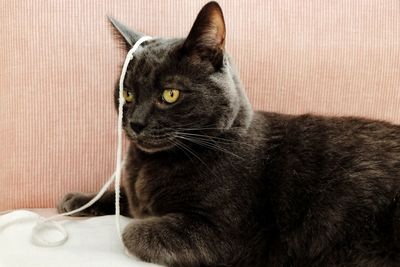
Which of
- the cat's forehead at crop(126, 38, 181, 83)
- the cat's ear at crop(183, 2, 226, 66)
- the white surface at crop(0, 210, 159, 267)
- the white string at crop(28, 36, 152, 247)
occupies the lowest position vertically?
the white surface at crop(0, 210, 159, 267)

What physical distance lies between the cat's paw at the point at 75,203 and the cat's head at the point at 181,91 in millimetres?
314

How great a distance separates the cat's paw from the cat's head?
31 centimetres

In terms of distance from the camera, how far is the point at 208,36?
1.08m

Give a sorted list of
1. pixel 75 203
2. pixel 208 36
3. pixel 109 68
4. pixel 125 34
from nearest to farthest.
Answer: pixel 208 36 → pixel 125 34 → pixel 75 203 → pixel 109 68

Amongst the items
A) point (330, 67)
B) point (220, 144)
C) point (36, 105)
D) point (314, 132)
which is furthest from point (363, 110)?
point (36, 105)

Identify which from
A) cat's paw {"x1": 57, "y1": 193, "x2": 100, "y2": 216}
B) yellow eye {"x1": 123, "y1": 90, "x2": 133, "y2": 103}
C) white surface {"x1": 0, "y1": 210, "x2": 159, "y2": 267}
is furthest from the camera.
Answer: cat's paw {"x1": 57, "y1": 193, "x2": 100, "y2": 216}

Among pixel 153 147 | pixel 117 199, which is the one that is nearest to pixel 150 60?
pixel 153 147

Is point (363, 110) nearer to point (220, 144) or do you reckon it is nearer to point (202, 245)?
point (220, 144)

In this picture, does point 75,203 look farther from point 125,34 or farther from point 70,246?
point 125,34

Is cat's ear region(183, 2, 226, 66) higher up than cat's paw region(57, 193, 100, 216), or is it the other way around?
cat's ear region(183, 2, 226, 66)

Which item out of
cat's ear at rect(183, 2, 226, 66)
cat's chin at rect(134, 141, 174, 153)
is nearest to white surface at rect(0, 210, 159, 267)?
cat's chin at rect(134, 141, 174, 153)

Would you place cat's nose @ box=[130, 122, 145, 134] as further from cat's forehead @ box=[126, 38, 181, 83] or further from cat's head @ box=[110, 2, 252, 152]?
cat's forehead @ box=[126, 38, 181, 83]

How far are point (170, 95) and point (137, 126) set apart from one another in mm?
102

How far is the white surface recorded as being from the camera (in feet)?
3.36
